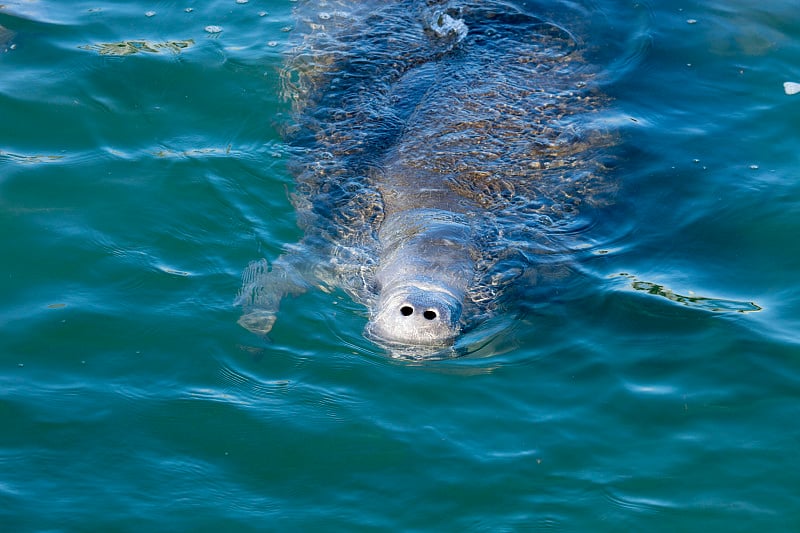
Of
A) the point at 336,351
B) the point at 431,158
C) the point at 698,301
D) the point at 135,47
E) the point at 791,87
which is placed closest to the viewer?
the point at 336,351

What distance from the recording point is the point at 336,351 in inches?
239

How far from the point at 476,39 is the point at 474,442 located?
503 centimetres

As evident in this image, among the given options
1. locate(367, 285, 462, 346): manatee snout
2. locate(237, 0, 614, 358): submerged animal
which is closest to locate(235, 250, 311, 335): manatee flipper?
locate(237, 0, 614, 358): submerged animal

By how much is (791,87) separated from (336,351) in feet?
19.7

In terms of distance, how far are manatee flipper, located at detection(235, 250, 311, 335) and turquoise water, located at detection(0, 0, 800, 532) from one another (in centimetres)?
10

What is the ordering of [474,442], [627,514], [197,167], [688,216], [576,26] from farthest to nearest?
[576,26] → [197,167] → [688,216] → [474,442] → [627,514]

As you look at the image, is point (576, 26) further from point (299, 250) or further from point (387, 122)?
point (299, 250)

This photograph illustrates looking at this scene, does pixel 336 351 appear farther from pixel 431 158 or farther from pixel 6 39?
Answer: pixel 6 39

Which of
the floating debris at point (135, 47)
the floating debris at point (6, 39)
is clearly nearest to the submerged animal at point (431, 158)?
the floating debris at point (135, 47)

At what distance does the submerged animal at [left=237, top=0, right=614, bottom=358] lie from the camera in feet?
21.0

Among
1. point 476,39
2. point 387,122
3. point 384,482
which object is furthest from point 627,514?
point 476,39

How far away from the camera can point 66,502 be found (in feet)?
16.3

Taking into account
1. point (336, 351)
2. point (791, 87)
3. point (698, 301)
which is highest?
point (791, 87)

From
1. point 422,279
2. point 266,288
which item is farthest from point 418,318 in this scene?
point 266,288
